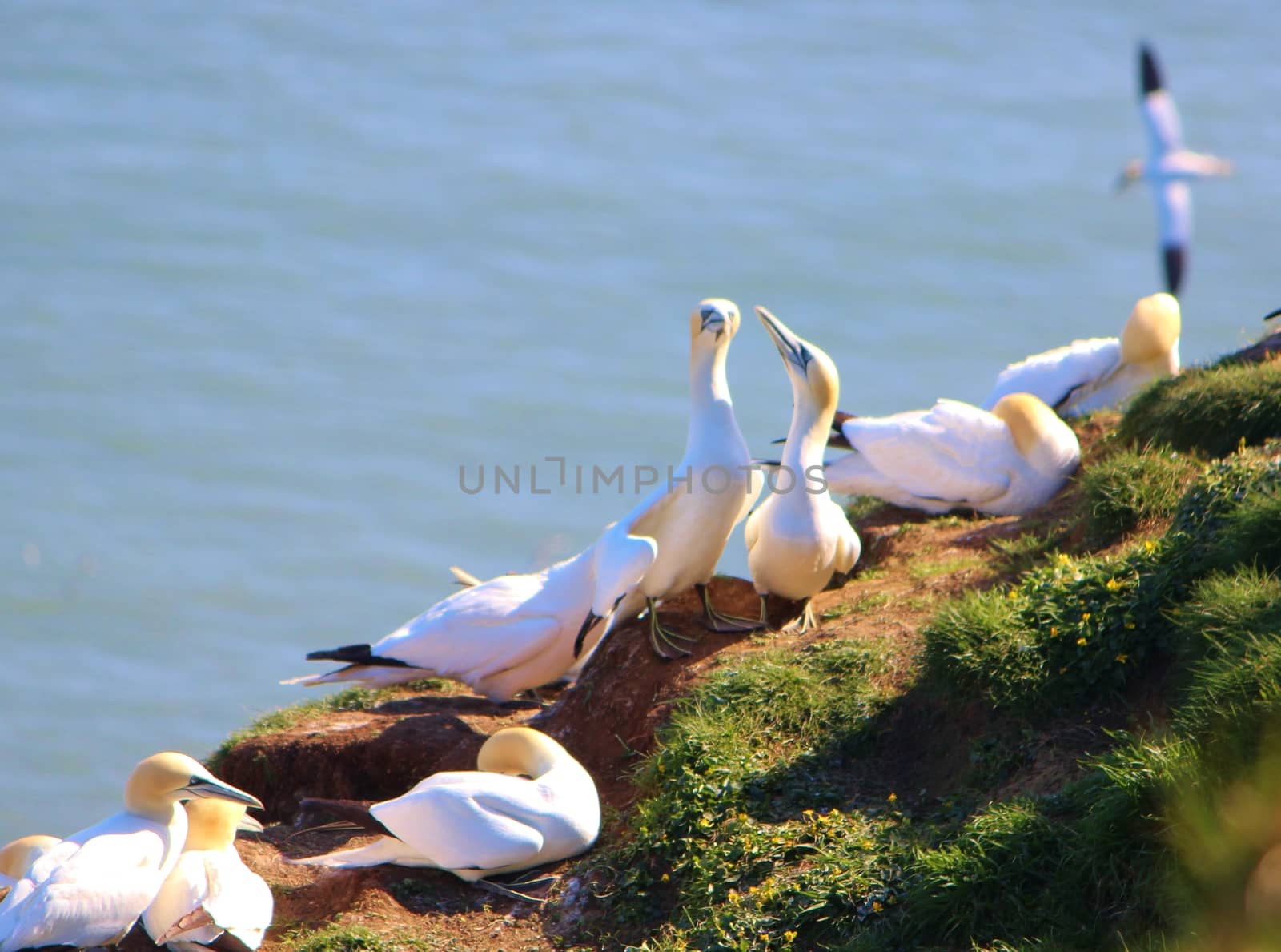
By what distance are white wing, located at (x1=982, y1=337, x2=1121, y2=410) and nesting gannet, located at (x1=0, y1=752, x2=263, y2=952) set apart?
19.8 feet

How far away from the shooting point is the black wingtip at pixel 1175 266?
29.7ft

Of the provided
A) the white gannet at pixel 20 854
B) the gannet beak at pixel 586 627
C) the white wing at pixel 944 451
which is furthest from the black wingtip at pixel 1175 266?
the white gannet at pixel 20 854

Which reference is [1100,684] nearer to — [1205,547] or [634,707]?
[1205,547]

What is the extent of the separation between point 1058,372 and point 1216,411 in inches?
122

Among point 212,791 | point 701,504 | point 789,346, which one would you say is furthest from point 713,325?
point 212,791

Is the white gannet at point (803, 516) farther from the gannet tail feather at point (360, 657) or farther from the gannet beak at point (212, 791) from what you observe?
the gannet beak at point (212, 791)

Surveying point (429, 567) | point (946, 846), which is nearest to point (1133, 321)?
point (946, 846)

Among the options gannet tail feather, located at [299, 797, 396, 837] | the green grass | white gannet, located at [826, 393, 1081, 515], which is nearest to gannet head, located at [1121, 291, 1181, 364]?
white gannet, located at [826, 393, 1081, 515]

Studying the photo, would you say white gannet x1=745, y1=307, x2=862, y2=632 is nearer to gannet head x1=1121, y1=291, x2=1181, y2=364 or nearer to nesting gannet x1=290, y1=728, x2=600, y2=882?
nesting gannet x1=290, y1=728, x2=600, y2=882

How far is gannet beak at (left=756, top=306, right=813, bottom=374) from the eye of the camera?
7.07 metres

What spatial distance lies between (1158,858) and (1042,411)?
4.20 m

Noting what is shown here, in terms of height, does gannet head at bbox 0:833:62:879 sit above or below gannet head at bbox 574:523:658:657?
below

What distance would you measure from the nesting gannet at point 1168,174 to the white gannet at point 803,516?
301 centimetres

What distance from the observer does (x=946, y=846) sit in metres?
4.53
